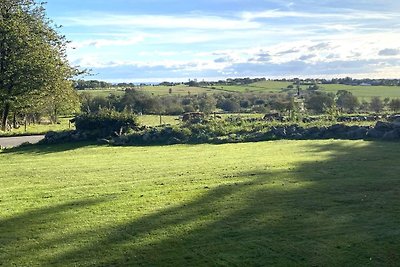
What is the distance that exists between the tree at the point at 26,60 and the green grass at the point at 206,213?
1921 centimetres

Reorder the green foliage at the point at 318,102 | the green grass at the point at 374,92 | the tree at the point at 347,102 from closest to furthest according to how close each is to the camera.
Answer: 1. the green foliage at the point at 318,102
2. the tree at the point at 347,102
3. the green grass at the point at 374,92

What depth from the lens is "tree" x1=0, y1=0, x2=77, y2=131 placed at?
33438 millimetres

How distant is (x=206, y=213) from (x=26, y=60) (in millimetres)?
27613

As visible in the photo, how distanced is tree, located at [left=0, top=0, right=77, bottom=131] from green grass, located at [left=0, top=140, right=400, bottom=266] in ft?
63.0

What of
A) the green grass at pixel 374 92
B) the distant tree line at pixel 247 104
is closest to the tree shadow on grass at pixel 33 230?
the distant tree line at pixel 247 104

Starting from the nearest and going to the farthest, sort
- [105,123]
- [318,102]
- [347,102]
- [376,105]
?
[105,123] → [376,105] → [318,102] → [347,102]

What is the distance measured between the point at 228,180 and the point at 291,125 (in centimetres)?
1312

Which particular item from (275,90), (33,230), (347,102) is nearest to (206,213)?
(33,230)

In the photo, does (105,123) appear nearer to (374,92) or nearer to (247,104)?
(247,104)

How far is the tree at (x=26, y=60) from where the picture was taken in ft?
110

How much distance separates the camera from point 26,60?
33.5m

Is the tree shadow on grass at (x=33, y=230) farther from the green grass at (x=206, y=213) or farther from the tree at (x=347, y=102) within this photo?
the tree at (x=347, y=102)

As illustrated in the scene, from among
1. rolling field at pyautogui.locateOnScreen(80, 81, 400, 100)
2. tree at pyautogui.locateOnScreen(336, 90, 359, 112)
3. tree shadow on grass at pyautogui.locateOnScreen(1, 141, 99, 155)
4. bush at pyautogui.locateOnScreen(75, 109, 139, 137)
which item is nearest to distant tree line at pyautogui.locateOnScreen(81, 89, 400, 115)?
tree at pyautogui.locateOnScreen(336, 90, 359, 112)

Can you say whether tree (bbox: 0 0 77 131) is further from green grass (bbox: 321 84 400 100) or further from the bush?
green grass (bbox: 321 84 400 100)
